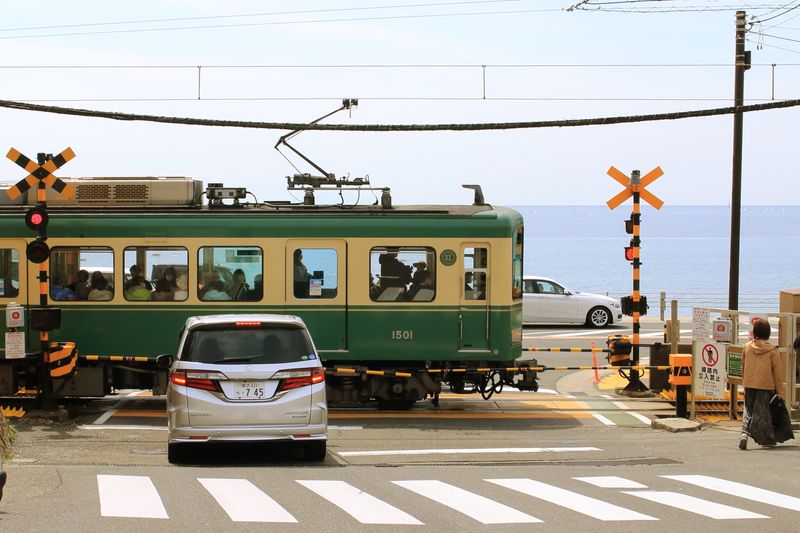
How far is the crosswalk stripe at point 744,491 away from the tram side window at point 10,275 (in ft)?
36.8

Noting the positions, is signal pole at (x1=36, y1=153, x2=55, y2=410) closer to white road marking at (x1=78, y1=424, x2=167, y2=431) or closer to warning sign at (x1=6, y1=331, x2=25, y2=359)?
warning sign at (x1=6, y1=331, x2=25, y2=359)

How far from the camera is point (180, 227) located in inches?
766

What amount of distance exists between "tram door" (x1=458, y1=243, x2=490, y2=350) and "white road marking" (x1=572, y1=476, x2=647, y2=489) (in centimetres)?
672

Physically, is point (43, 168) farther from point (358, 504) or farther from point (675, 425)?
point (358, 504)

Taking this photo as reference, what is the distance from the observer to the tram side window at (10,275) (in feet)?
64.1

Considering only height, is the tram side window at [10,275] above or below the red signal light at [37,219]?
below

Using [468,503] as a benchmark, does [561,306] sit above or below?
above

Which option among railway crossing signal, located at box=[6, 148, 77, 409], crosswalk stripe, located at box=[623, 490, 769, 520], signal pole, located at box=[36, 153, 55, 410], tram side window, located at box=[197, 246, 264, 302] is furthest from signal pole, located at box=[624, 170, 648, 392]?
crosswalk stripe, located at box=[623, 490, 769, 520]

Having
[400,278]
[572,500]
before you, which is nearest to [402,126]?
[400,278]

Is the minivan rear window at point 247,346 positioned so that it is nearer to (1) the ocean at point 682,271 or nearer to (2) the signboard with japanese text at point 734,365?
(2) the signboard with japanese text at point 734,365

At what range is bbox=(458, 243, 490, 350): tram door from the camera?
63.2ft

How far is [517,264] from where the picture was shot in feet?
64.3

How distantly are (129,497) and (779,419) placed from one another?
807 centimetres

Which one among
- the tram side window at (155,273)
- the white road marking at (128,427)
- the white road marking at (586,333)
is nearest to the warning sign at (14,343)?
the white road marking at (128,427)
